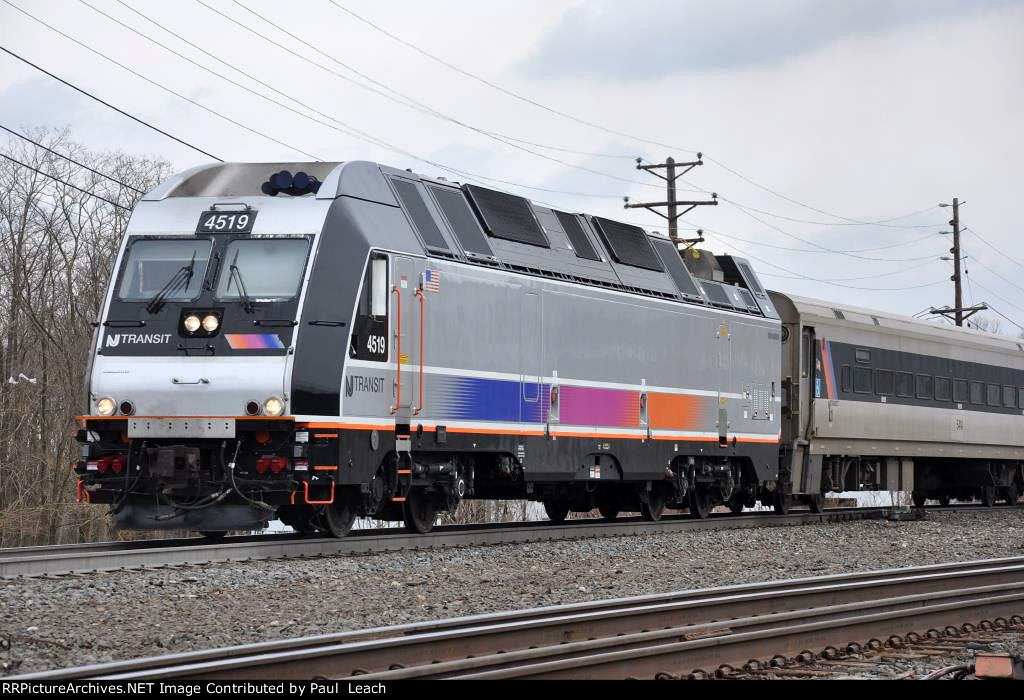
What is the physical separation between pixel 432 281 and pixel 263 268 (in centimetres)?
217

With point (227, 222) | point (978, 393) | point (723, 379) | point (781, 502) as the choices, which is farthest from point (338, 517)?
point (978, 393)

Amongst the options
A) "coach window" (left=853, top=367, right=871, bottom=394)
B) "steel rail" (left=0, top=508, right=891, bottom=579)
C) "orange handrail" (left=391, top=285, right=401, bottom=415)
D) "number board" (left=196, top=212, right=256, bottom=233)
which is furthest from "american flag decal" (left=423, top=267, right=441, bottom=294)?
"coach window" (left=853, top=367, right=871, bottom=394)

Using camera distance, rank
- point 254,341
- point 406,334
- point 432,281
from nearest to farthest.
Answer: point 254,341
point 406,334
point 432,281

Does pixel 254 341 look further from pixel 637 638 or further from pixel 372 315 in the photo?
pixel 637 638

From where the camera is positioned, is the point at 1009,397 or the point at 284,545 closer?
the point at 284,545

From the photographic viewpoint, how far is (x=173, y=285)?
15203 mm

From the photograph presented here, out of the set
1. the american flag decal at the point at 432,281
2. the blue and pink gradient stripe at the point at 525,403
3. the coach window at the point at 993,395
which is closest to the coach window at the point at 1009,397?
the coach window at the point at 993,395

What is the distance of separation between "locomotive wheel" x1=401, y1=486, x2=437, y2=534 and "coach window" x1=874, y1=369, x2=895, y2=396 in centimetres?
A: 1319

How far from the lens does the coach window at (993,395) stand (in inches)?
1268

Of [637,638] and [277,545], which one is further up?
[277,545]

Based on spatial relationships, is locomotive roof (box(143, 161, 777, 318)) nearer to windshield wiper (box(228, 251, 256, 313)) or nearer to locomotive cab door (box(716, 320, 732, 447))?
locomotive cab door (box(716, 320, 732, 447))

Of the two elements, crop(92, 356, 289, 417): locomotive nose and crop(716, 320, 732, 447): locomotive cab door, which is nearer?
crop(92, 356, 289, 417): locomotive nose

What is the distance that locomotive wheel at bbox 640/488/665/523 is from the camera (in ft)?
72.2
